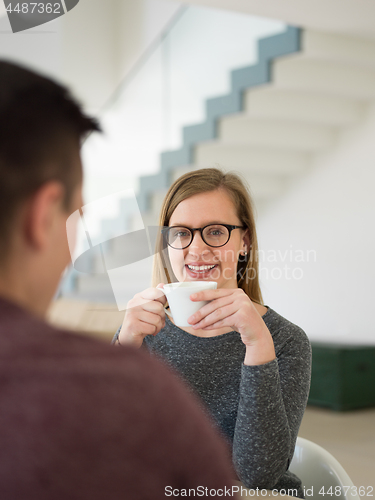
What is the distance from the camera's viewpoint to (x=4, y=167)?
406mm

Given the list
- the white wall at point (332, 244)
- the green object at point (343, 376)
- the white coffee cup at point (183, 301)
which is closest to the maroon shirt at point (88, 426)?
the white coffee cup at point (183, 301)

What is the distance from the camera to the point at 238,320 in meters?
0.98

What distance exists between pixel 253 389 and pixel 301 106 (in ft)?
10.9

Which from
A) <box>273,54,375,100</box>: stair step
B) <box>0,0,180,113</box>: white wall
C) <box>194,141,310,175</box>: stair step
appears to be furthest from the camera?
<box>0,0,180,113</box>: white wall

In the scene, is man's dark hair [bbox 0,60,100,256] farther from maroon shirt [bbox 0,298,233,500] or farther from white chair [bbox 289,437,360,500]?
white chair [bbox 289,437,360,500]

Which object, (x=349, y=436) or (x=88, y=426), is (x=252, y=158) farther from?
(x=88, y=426)

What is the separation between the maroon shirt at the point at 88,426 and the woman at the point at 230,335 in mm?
573

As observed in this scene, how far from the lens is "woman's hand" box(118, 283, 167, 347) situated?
3.46ft

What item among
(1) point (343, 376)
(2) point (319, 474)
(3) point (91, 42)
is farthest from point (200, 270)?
(3) point (91, 42)

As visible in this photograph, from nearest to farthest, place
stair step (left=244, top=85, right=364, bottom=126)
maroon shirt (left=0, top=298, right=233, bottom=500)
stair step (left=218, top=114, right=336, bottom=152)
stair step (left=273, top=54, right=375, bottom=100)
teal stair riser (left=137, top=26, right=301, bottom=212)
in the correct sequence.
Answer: maroon shirt (left=0, top=298, right=233, bottom=500) → teal stair riser (left=137, top=26, right=301, bottom=212) → stair step (left=273, top=54, right=375, bottom=100) → stair step (left=244, top=85, right=364, bottom=126) → stair step (left=218, top=114, right=336, bottom=152)

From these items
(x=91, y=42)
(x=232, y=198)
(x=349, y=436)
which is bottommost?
(x=349, y=436)

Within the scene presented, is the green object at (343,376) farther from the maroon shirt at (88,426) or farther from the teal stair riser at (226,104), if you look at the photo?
the maroon shirt at (88,426)

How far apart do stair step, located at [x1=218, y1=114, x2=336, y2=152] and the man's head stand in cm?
356

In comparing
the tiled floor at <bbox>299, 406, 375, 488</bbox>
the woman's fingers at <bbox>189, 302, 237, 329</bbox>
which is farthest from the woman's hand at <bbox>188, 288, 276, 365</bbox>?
the tiled floor at <bbox>299, 406, 375, 488</bbox>
